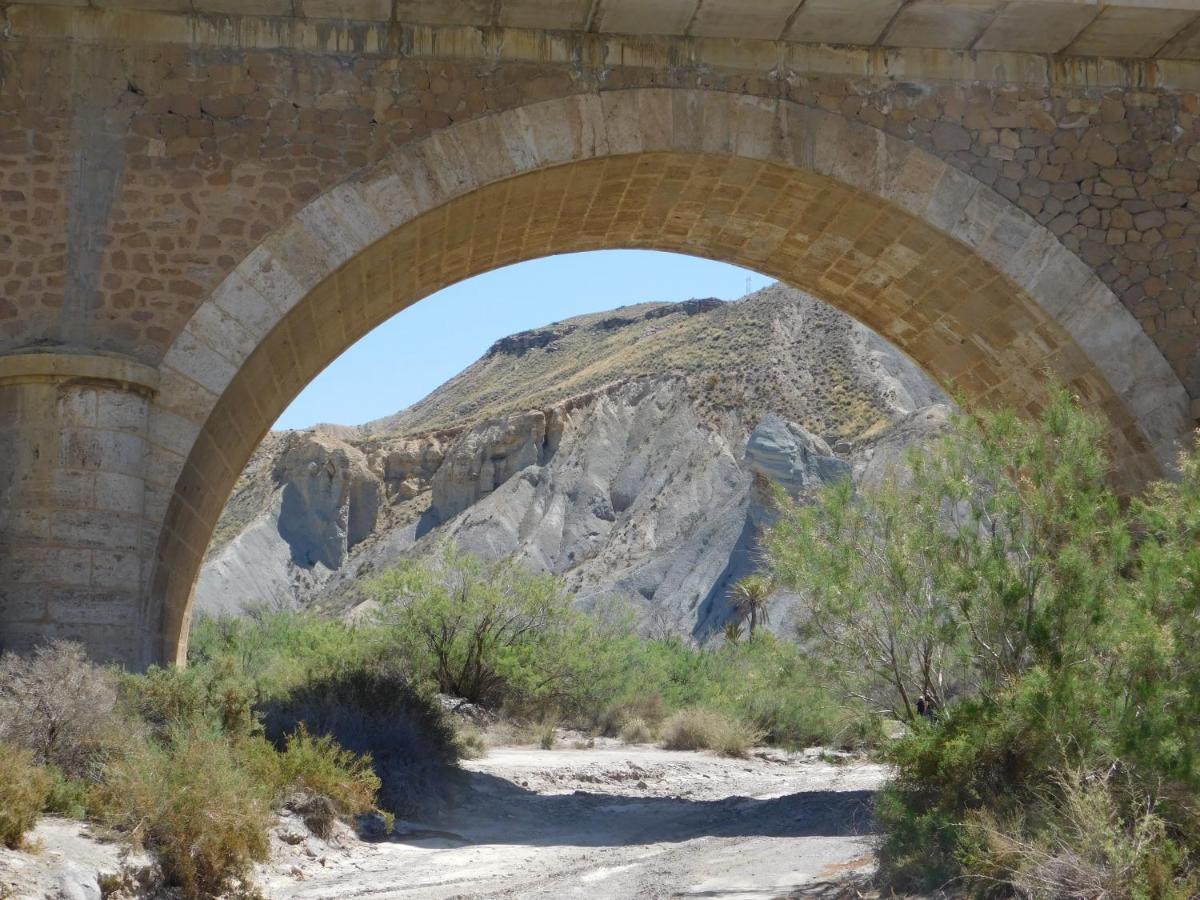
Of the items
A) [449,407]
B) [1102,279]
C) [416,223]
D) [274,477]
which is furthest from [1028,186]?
[449,407]

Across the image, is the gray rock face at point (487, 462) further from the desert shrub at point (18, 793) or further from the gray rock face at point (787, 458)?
the desert shrub at point (18, 793)

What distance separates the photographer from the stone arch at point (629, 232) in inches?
336

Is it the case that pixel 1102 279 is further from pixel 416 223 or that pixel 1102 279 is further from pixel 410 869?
pixel 410 869

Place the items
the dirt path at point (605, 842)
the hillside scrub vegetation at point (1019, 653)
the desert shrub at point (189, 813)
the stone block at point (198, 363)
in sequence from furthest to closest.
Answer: the stone block at point (198, 363) < the dirt path at point (605, 842) < the desert shrub at point (189, 813) < the hillside scrub vegetation at point (1019, 653)

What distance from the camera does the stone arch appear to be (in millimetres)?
8547

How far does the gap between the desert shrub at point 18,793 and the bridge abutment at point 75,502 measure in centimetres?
155

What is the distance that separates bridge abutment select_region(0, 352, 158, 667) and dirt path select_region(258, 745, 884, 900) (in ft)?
5.99

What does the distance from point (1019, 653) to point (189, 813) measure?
4.03m

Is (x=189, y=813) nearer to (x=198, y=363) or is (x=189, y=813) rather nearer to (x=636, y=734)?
(x=198, y=363)

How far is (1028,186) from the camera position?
30.9 feet

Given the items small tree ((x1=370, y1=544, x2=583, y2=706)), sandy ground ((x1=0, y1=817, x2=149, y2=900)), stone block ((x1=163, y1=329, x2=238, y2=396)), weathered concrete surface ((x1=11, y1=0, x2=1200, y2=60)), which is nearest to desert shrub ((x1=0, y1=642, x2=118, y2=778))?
sandy ground ((x1=0, y1=817, x2=149, y2=900))

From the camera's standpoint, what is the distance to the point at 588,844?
8.87 metres

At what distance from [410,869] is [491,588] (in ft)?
31.1

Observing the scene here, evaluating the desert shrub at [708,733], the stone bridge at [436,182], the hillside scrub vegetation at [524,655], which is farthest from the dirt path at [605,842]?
the hillside scrub vegetation at [524,655]
